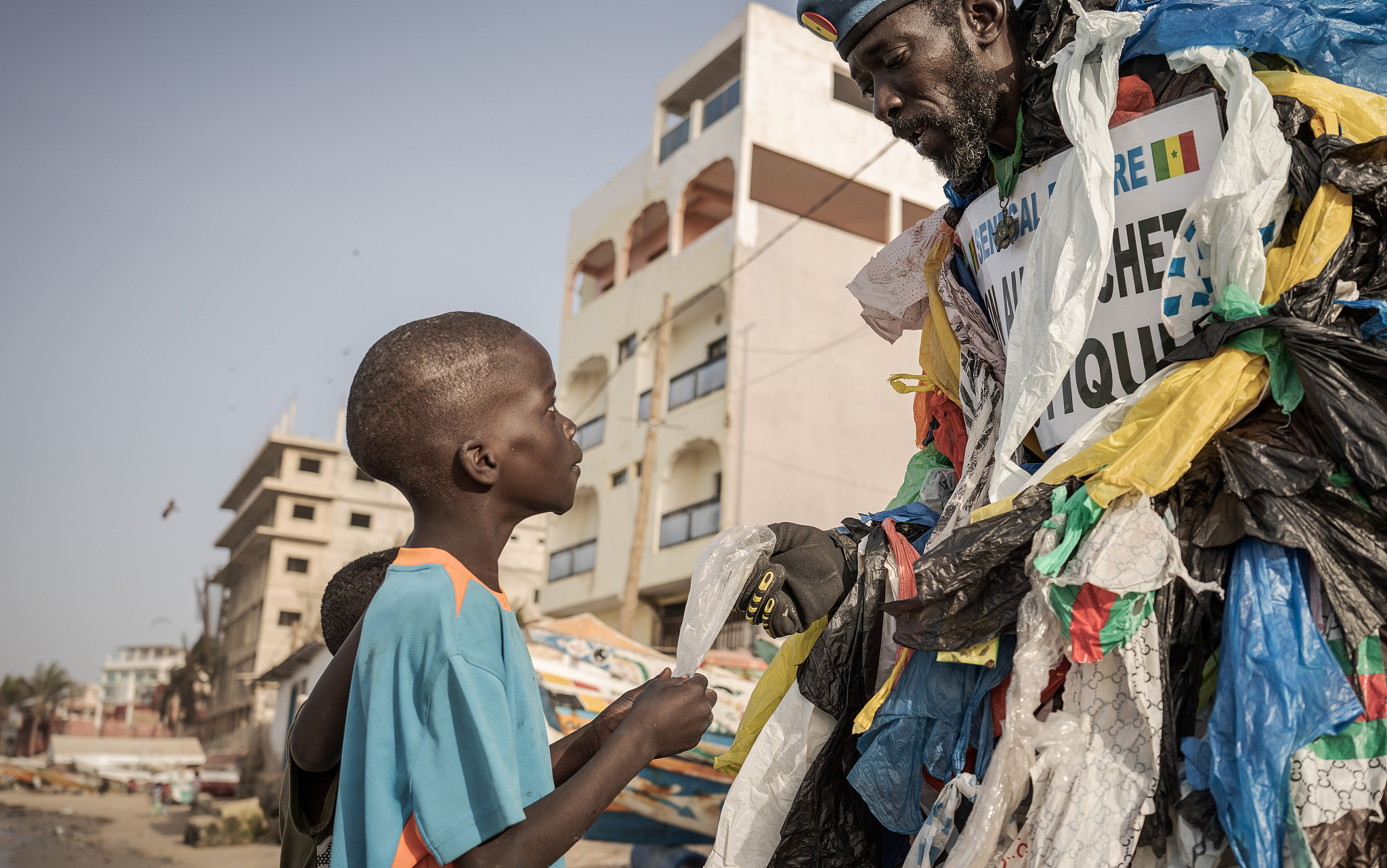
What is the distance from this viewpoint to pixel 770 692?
262 centimetres

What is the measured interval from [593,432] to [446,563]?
2102cm

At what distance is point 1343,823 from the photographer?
1699 millimetres

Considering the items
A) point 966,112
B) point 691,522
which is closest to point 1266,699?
point 966,112

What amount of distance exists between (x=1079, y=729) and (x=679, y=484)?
1892cm

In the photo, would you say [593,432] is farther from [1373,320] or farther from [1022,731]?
[1373,320]

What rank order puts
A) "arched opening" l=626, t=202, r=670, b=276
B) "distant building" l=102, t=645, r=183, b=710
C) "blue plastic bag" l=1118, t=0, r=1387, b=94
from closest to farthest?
"blue plastic bag" l=1118, t=0, r=1387, b=94 < "arched opening" l=626, t=202, r=670, b=276 < "distant building" l=102, t=645, r=183, b=710

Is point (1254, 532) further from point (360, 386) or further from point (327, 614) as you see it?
point (327, 614)

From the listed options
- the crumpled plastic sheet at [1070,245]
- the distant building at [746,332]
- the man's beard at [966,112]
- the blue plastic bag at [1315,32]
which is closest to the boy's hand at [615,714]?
the crumpled plastic sheet at [1070,245]

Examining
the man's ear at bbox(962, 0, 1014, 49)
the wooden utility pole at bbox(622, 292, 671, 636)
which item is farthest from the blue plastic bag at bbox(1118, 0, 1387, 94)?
the wooden utility pole at bbox(622, 292, 671, 636)

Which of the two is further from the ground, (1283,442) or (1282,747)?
(1283,442)

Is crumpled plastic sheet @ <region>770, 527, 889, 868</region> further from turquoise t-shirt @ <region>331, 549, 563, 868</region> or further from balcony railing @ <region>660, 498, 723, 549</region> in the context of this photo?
balcony railing @ <region>660, 498, 723, 549</region>

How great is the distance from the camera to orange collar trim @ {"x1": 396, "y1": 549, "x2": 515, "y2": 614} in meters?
1.58

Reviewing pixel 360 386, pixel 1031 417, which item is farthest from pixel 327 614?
pixel 1031 417

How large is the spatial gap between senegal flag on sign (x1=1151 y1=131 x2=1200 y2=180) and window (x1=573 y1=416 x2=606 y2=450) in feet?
65.6
